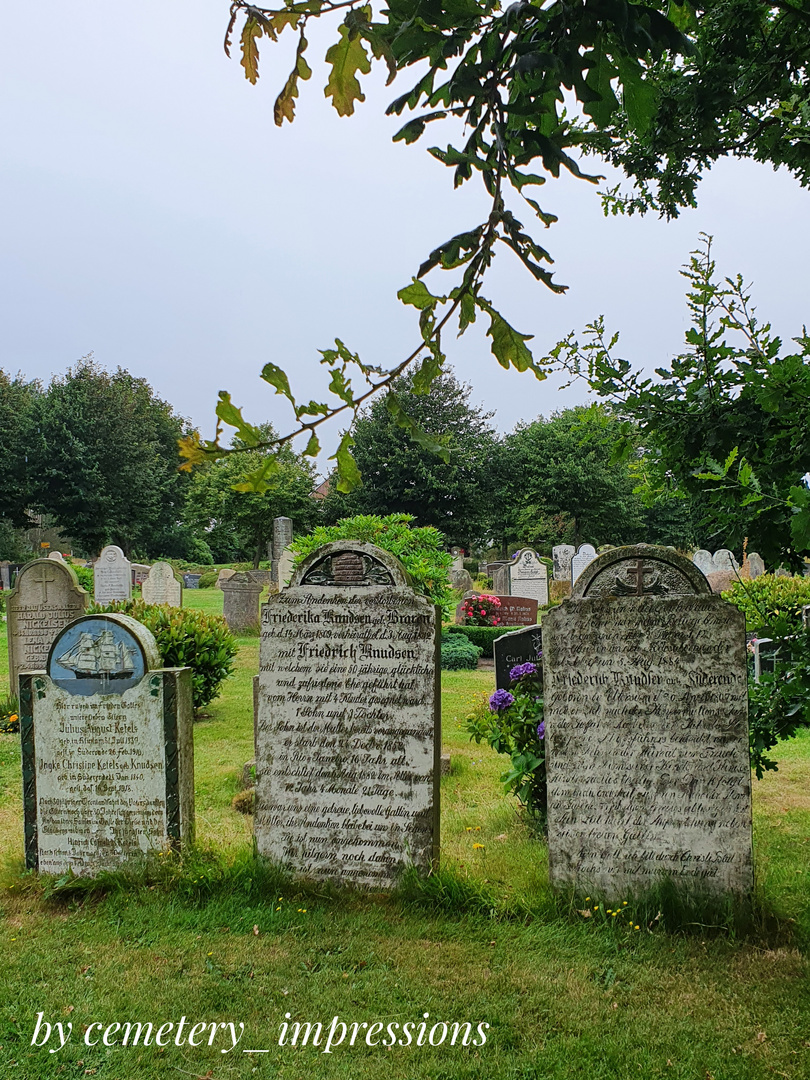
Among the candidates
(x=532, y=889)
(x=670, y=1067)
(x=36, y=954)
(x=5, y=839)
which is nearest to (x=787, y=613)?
(x=532, y=889)

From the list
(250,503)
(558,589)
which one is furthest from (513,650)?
(250,503)

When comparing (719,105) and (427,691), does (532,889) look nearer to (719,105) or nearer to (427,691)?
(427,691)

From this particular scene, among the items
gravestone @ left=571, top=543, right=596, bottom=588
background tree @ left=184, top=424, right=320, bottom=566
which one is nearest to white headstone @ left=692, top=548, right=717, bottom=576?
gravestone @ left=571, top=543, right=596, bottom=588

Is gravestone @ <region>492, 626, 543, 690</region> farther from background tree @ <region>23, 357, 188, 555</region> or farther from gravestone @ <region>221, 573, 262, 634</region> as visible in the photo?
background tree @ <region>23, 357, 188, 555</region>

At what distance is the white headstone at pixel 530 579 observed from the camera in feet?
63.6

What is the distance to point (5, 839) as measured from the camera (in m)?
4.79

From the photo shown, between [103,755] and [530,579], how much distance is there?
16.1 meters

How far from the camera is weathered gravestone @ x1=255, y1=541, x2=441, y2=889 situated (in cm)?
393

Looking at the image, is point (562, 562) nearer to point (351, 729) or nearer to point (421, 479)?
point (421, 479)

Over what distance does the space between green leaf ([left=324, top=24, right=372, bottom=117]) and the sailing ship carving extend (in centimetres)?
337

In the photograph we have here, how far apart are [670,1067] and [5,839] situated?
4225mm

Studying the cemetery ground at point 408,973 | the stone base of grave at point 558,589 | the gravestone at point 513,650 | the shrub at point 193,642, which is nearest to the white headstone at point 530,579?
the stone base of grave at point 558,589

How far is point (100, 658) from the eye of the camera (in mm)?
4234

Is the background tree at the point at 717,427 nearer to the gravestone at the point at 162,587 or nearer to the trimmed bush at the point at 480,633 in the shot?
the trimmed bush at the point at 480,633
